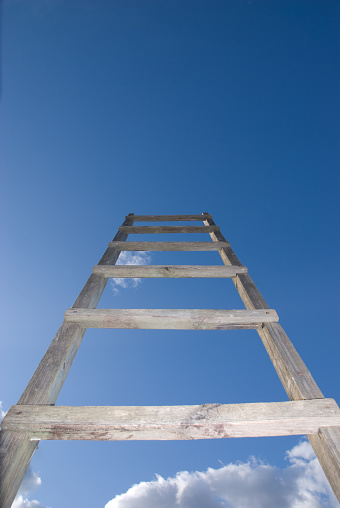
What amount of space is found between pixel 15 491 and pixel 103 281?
4.97 ft

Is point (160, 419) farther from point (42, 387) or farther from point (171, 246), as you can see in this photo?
point (171, 246)

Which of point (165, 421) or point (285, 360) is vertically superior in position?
point (285, 360)

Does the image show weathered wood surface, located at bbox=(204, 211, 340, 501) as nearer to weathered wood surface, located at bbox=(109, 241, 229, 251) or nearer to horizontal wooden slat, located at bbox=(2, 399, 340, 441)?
horizontal wooden slat, located at bbox=(2, 399, 340, 441)

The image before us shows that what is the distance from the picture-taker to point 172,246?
3.04 m

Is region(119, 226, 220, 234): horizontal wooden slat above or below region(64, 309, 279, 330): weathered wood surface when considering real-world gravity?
above

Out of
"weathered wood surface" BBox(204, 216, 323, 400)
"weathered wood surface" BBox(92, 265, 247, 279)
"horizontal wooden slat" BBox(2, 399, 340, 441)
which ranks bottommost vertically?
"horizontal wooden slat" BBox(2, 399, 340, 441)

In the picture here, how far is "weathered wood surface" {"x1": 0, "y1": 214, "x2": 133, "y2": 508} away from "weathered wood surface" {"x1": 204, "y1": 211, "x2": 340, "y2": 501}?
4.17 feet

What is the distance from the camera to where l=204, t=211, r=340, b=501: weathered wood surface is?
1.05 metres

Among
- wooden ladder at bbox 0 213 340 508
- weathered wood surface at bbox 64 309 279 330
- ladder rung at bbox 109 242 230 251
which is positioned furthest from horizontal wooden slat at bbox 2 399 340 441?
ladder rung at bbox 109 242 230 251

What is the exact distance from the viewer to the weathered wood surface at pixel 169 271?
2352 millimetres

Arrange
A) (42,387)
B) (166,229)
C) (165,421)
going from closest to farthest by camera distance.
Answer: (165,421) → (42,387) → (166,229)

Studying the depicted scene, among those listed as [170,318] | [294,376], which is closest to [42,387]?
[170,318]

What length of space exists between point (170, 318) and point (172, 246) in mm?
1426

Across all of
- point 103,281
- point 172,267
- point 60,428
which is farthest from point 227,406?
point 103,281
